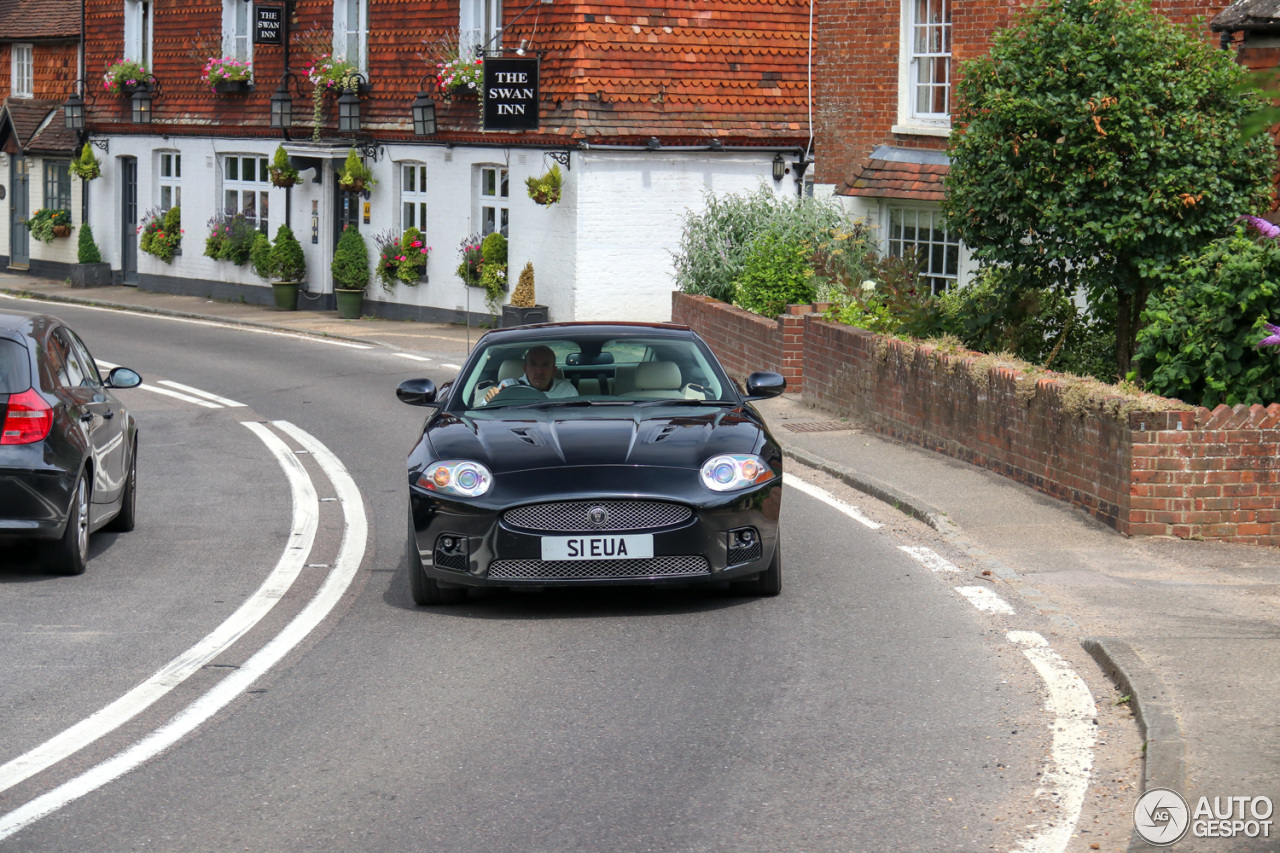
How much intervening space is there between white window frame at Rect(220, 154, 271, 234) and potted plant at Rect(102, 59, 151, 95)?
353 centimetres

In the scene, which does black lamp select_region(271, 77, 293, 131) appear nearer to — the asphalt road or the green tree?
the green tree

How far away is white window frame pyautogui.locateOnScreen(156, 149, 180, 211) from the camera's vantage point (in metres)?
37.2

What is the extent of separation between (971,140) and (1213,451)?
5616mm

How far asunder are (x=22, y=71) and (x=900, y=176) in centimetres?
2869

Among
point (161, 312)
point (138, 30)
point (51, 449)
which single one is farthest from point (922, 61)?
point (138, 30)

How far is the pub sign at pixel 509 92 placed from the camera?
2677 cm

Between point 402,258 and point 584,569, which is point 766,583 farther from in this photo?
point 402,258

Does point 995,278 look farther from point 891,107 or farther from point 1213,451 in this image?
point 891,107

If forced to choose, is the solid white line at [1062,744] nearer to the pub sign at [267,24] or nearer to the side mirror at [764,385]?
the side mirror at [764,385]

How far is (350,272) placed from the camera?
31188 millimetres

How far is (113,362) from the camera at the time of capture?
23344mm

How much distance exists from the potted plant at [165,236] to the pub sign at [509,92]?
1251cm

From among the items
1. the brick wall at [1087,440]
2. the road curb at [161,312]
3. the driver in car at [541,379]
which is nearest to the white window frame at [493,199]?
the road curb at [161,312]

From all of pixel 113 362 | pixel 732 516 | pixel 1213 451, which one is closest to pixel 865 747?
pixel 732 516
